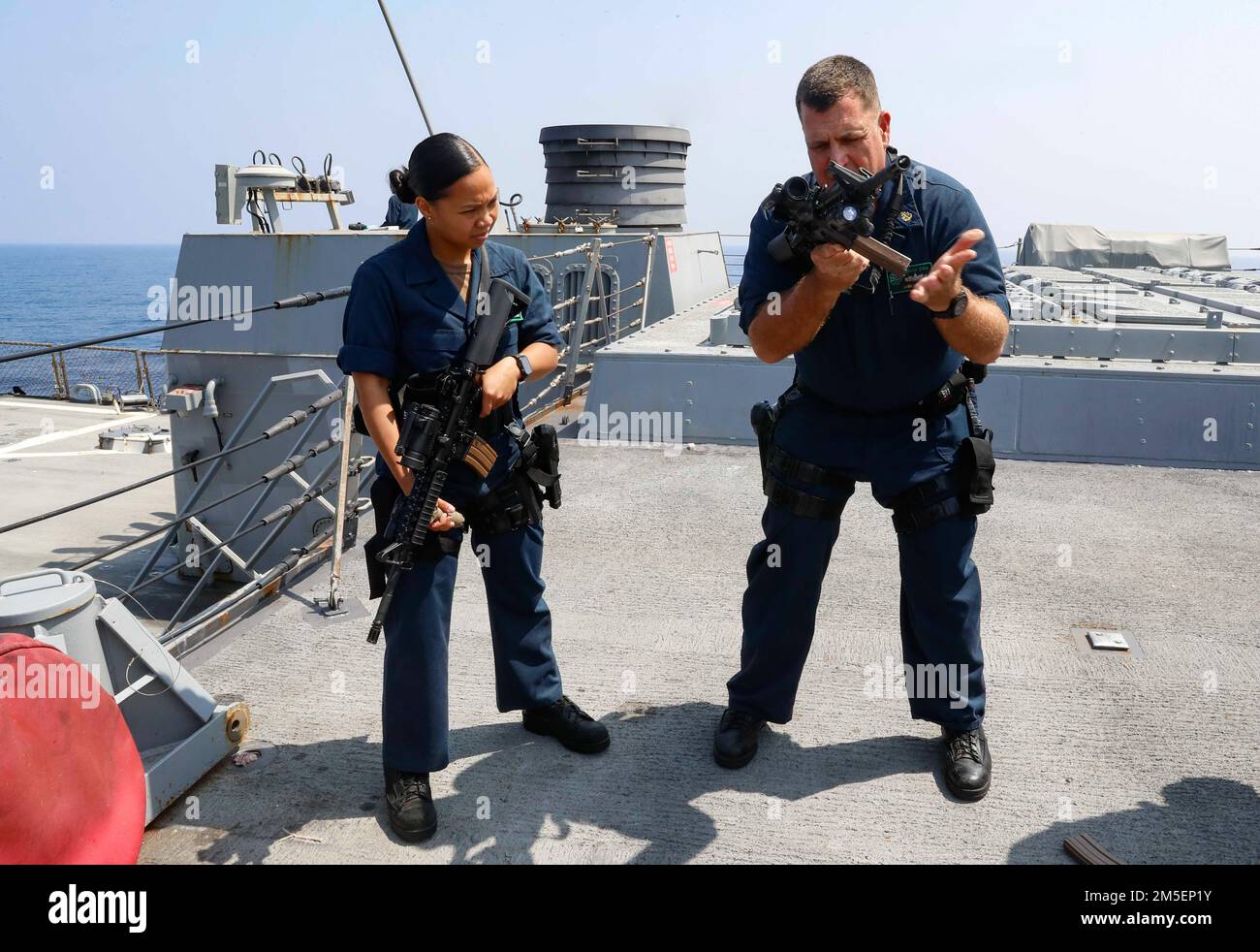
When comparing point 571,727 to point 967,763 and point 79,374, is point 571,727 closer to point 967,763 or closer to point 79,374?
point 967,763

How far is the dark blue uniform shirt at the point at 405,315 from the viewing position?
9.05 feet

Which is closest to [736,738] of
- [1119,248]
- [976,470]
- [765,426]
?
[765,426]

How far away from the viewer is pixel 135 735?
→ 305 centimetres

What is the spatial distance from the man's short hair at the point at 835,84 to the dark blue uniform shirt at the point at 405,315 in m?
1.00

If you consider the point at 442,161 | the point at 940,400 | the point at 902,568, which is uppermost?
the point at 442,161

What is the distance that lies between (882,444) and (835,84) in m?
1.02

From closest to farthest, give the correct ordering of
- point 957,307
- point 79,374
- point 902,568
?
point 957,307, point 902,568, point 79,374

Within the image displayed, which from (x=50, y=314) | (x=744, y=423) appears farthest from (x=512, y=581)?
(x=50, y=314)

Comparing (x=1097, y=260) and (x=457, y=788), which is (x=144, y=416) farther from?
(x=457, y=788)

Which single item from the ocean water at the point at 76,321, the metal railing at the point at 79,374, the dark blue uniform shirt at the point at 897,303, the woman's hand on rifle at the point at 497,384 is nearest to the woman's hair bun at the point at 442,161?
the woman's hand on rifle at the point at 497,384

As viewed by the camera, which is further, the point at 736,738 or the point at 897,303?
the point at 736,738

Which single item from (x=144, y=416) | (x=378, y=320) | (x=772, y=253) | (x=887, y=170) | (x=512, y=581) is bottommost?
(x=144, y=416)

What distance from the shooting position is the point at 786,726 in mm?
3518

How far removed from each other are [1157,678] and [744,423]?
382cm
